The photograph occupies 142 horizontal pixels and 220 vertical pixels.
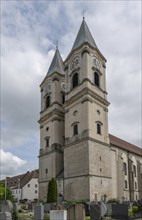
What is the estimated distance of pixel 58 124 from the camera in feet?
151

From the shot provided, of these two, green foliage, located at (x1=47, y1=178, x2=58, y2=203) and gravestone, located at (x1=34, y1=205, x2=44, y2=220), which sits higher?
gravestone, located at (x1=34, y1=205, x2=44, y2=220)

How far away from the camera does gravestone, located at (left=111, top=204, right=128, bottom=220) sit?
61.2 ft

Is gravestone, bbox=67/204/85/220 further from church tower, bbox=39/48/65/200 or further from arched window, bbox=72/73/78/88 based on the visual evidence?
arched window, bbox=72/73/78/88

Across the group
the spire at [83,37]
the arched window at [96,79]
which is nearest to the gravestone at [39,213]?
the arched window at [96,79]

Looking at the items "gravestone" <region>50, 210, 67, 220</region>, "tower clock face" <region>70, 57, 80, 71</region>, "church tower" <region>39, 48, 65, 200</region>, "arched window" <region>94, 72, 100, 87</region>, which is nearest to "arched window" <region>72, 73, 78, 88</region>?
"tower clock face" <region>70, 57, 80, 71</region>

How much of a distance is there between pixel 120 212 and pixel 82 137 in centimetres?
1954

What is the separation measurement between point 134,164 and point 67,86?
67.7 feet

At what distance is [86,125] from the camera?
3797cm

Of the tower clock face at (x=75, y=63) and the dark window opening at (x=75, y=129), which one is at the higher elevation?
the tower clock face at (x=75, y=63)

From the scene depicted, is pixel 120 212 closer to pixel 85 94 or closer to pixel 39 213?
pixel 39 213

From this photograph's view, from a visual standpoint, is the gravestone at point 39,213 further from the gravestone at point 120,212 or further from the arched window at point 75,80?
the arched window at point 75,80

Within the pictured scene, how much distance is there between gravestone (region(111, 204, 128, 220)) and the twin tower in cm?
1572

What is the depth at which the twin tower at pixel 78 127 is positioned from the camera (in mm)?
36656

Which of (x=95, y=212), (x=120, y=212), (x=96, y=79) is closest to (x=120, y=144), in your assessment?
(x=96, y=79)
